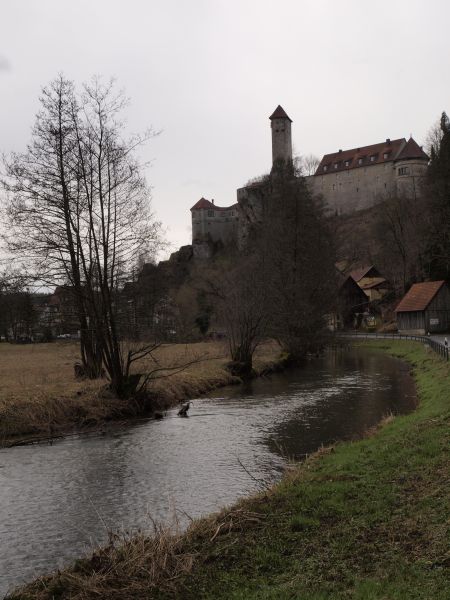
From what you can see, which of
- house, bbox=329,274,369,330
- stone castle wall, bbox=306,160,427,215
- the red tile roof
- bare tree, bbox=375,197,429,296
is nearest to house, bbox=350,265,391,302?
house, bbox=329,274,369,330

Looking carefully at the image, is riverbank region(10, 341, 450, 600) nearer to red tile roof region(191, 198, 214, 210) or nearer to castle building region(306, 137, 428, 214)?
castle building region(306, 137, 428, 214)

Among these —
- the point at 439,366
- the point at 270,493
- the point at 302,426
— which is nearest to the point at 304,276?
the point at 439,366

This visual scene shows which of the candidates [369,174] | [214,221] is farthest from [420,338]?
[214,221]

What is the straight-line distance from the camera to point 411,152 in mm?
108438

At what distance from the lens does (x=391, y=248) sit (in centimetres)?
7975

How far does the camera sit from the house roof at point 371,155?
358ft

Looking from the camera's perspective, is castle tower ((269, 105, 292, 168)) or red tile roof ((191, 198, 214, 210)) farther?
red tile roof ((191, 198, 214, 210))

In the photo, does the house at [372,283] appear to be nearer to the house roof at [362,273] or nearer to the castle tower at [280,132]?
the house roof at [362,273]

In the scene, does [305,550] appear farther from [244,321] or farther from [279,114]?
[279,114]

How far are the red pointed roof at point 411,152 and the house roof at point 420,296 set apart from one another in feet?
179

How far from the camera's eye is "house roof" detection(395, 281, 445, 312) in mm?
56956

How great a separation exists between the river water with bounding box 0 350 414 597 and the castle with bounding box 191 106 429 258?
80.7 metres

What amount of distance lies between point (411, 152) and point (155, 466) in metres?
107

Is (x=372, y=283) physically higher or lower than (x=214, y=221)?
lower
